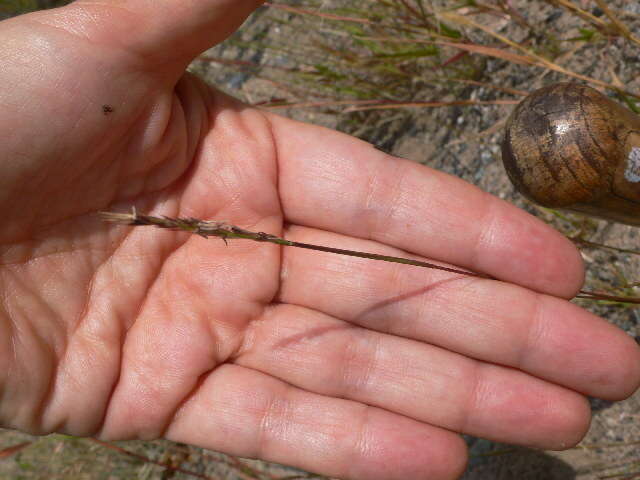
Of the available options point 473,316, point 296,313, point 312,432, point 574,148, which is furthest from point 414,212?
point 312,432

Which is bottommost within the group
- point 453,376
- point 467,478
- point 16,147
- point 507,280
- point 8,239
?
point 467,478

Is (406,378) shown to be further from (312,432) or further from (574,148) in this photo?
(574,148)

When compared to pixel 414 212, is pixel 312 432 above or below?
below

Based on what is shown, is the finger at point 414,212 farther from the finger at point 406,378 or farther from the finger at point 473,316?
the finger at point 406,378

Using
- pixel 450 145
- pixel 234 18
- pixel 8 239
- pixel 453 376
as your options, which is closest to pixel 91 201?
pixel 8 239

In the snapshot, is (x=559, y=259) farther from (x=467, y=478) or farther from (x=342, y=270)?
(x=467, y=478)

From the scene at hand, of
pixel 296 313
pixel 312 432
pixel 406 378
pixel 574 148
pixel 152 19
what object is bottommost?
pixel 312 432

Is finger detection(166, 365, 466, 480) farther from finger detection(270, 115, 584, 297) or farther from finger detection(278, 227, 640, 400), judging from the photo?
finger detection(270, 115, 584, 297)
